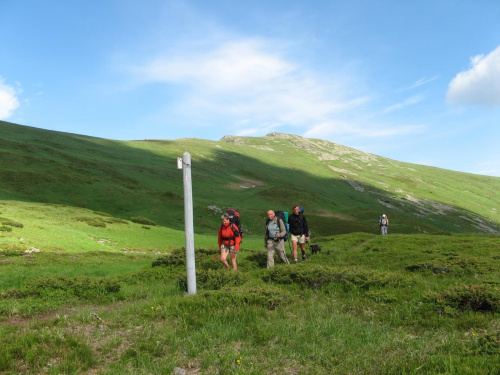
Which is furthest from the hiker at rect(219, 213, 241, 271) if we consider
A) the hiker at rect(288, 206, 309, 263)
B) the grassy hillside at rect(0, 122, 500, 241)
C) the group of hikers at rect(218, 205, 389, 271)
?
the grassy hillside at rect(0, 122, 500, 241)

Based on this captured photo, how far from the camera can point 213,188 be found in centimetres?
9638

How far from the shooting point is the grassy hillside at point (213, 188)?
6303 centimetres

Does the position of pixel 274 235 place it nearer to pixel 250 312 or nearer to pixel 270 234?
pixel 270 234

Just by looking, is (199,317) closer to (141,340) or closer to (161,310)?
(161,310)

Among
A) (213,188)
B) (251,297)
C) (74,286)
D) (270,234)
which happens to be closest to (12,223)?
(74,286)

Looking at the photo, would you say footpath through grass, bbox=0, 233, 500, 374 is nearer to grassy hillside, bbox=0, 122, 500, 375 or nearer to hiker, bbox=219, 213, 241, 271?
grassy hillside, bbox=0, 122, 500, 375

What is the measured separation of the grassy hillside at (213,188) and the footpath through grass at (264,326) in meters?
43.8

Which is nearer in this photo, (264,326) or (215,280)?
(264,326)

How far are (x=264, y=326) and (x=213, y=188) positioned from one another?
8898cm

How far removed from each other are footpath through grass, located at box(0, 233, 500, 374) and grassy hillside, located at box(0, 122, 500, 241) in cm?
4381

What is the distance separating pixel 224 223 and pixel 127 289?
16.6ft

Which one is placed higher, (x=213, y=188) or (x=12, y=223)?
(x=213, y=188)

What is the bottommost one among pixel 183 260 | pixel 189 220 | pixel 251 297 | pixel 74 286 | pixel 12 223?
pixel 183 260

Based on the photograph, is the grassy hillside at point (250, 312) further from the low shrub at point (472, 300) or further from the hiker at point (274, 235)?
the hiker at point (274, 235)
